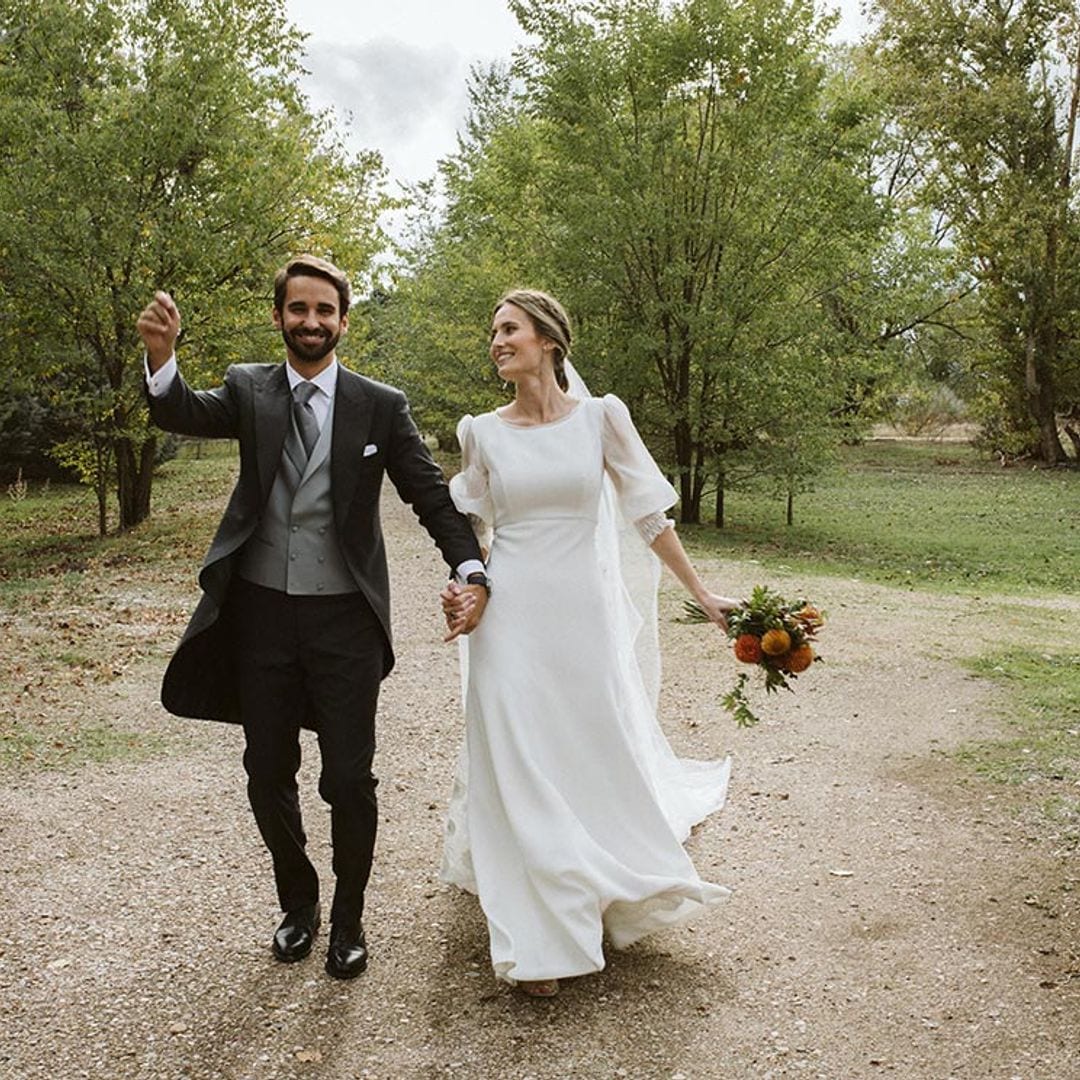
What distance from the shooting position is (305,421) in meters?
3.98

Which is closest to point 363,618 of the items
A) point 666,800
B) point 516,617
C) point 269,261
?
point 516,617

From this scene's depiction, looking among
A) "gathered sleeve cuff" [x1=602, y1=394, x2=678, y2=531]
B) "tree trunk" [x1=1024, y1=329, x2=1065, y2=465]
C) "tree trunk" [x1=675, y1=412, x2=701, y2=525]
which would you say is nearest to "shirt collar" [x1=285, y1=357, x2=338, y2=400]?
"gathered sleeve cuff" [x1=602, y1=394, x2=678, y2=531]

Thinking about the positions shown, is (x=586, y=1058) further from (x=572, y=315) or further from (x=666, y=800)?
(x=572, y=315)

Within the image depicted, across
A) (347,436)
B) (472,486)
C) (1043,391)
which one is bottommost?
(472,486)

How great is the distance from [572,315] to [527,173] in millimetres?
2319

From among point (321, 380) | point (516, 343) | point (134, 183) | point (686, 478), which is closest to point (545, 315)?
point (516, 343)

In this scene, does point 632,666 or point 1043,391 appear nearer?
point 632,666

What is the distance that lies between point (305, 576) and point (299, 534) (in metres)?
0.14

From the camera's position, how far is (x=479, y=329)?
22.0 meters

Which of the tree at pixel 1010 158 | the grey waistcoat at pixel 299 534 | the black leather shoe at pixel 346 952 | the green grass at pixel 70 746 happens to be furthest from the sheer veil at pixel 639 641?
the tree at pixel 1010 158

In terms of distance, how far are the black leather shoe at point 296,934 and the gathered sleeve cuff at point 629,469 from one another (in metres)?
1.88

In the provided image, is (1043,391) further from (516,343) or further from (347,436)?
(347,436)

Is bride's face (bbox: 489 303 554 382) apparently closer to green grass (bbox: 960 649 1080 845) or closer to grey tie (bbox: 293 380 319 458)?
grey tie (bbox: 293 380 319 458)

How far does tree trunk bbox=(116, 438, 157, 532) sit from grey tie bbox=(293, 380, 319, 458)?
1527cm
